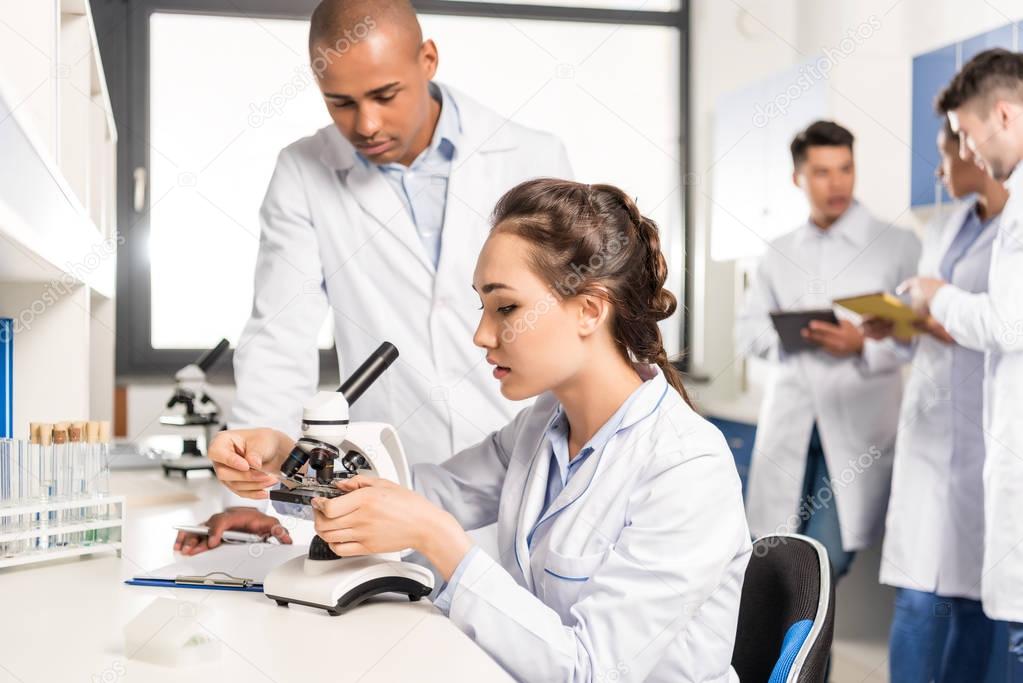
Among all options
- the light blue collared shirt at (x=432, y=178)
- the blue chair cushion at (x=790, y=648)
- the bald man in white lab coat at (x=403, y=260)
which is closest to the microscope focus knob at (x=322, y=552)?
the blue chair cushion at (x=790, y=648)

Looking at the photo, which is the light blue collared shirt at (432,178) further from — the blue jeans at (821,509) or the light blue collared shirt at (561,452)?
the blue jeans at (821,509)

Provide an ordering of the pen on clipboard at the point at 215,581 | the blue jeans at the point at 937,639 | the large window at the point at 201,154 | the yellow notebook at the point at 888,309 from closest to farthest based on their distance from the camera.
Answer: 1. the pen on clipboard at the point at 215,581
2. the blue jeans at the point at 937,639
3. the yellow notebook at the point at 888,309
4. the large window at the point at 201,154

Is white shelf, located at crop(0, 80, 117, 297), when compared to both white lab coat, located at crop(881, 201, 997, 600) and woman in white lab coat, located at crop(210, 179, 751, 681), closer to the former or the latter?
woman in white lab coat, located at crop(210, 179, 751, 681)

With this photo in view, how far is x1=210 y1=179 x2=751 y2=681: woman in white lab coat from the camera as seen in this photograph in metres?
0.96

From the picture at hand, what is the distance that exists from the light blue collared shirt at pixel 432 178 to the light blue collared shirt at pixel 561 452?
0.63 metres

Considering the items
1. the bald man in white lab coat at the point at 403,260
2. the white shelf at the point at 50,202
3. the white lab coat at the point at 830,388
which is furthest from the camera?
the white lab coat at the point at 830,388

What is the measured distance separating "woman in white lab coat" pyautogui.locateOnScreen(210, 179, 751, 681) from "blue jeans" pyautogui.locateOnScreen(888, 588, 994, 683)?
1519 millimetres

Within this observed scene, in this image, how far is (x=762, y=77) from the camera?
3.52 meters

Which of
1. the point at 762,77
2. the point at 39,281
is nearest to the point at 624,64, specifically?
the point at 762,77

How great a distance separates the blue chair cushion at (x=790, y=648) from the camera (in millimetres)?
958

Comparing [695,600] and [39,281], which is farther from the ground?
[39,281]

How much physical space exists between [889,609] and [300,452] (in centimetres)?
221

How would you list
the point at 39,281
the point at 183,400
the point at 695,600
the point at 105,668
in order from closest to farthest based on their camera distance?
the point at 105,668
the point at 695,600
the point at 39,281
the point at 183,400

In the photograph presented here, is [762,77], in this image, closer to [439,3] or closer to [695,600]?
[439,3]
